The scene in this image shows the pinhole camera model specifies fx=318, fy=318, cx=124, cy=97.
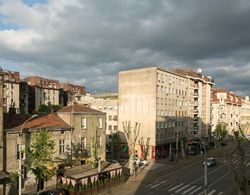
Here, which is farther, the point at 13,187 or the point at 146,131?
the point at 146,131

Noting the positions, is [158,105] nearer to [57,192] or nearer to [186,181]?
[186,181]

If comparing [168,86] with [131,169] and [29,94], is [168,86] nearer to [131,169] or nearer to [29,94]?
[131,169]

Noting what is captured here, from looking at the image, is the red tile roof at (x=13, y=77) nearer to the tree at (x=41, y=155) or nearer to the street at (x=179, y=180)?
the street at (x=179, y=180)

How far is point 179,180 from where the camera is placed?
47.8 meters

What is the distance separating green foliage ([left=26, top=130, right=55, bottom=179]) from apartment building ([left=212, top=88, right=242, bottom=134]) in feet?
280

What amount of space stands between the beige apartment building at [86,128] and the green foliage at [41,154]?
10057mm

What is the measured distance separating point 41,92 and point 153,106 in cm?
7864

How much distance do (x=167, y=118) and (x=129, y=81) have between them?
12.8 m

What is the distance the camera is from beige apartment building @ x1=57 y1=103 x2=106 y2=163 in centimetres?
4838

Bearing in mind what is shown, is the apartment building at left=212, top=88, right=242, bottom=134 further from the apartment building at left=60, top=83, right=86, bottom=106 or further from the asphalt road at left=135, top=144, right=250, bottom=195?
the apartment building at left=60, top=83, right=86, bottom=106

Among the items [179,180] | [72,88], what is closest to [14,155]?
[179,180]

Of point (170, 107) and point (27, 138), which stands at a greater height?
point (170, 107)

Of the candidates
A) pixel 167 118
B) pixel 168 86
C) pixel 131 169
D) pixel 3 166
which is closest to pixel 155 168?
pixel 131 169

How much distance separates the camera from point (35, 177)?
39812 mm
